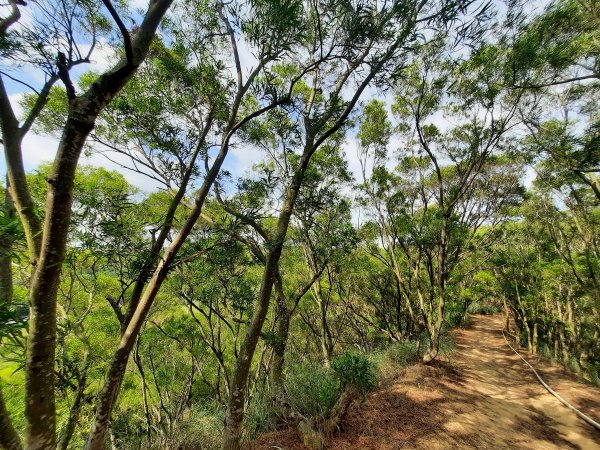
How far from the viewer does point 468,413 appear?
594 cm

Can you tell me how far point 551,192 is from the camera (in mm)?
9797

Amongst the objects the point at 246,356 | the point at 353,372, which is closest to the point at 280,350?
the point at 353,372

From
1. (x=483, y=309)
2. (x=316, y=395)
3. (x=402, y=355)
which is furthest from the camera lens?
(x=483, y=309)

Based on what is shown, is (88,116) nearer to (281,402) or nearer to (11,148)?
(11,148)

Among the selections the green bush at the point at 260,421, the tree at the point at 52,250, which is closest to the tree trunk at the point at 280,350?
the green bush at the point at 260,421

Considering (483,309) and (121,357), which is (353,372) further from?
(483,309)

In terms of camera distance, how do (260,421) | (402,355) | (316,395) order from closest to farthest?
(260,421), (316,395), (402,355)

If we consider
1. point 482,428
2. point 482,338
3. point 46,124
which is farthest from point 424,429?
point 482,338

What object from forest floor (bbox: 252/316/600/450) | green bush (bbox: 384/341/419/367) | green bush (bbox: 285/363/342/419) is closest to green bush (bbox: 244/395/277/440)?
forest floor (bbox: 252/316/600/450)

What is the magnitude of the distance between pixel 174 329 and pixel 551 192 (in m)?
15.4

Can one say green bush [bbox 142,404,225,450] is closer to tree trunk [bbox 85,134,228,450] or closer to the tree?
tree trunk [bbox 85,134,228,450]

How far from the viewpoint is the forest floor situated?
455 cm

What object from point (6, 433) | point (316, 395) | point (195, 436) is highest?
point (6, 433)

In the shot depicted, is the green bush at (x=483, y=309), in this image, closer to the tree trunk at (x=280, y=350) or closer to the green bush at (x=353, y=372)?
the green bush at (x=353, y=372)
